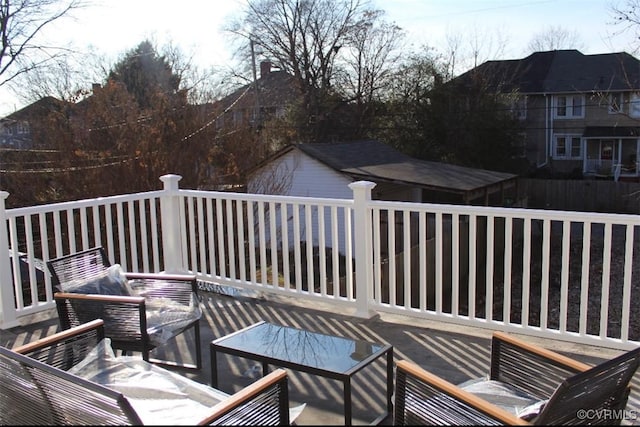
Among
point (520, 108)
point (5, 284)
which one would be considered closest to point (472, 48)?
point (520, 108)

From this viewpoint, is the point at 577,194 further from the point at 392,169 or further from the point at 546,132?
the point at 392,169

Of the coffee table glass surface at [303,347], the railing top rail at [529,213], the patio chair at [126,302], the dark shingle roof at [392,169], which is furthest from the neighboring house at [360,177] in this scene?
the coffee table glass surface at [303,347]

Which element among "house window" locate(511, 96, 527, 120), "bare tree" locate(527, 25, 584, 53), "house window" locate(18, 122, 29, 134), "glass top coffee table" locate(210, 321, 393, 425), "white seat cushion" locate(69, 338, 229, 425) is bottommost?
"glass top coffee table" locate(210, 321, 393, 425)

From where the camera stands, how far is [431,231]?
507 inches

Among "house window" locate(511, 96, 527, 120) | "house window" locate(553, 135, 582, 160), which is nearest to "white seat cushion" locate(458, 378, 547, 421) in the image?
"house window" locate(511, 96, 527, 120)

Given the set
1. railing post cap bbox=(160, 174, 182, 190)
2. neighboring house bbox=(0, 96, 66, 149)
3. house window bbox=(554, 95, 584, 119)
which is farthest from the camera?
house window bbox=(554, 95, 584, 119)

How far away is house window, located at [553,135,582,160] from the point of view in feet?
82.3

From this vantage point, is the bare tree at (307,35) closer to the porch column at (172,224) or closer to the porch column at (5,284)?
the porch column at (172,224)

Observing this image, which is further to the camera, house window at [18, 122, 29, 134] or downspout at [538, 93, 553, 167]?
downspout at [538, 93, 553, 167]

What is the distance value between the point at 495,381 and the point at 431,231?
34.4 ft

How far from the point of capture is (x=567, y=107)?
24.8 m

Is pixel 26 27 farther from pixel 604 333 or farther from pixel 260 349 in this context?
pixel 604 333

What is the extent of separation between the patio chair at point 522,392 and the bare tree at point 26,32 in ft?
31.2

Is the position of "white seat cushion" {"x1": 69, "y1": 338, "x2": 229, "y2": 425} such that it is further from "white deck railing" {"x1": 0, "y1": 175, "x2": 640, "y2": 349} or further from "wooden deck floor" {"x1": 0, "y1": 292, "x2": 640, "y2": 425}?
"white deck railing" {"x1": 0, "y1": 175, "x2": 640, "y2": 349}
